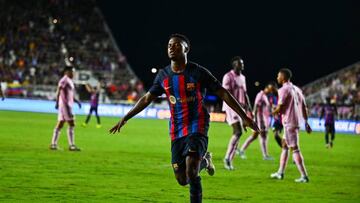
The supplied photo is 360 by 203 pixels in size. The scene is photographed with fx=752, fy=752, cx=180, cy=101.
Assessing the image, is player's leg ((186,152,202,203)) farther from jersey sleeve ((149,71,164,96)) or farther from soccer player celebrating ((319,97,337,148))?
soccer player celebrating ((319,97,337,148))

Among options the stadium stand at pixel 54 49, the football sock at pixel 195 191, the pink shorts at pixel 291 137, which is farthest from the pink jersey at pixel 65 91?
the stadium stand at pixel 54 49

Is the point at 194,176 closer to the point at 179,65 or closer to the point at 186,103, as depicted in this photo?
the point at 186,103

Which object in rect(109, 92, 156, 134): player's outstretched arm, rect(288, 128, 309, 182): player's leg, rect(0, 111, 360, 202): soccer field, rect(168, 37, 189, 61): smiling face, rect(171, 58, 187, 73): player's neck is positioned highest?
rect(168, 37, 189, 61): smiling face

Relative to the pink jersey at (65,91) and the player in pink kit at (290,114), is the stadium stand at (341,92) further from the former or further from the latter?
the player in pink kit at (290,114)

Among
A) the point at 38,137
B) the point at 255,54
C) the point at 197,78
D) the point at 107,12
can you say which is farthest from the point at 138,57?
the point at 197,78

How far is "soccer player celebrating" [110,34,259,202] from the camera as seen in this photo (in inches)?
396

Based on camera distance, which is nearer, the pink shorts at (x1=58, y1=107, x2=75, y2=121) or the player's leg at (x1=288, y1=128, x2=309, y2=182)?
the player's leg at (x1=288, y1=128, x2=309, y2=182)

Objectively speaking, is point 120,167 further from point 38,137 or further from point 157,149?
point 38,137

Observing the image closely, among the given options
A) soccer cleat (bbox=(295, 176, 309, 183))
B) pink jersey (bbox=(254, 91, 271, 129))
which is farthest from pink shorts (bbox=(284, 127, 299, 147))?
pink jersey (bbox=(254, 91, 271, 129))

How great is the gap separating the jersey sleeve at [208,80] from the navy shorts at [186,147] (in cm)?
67

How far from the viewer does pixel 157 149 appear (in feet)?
83.6

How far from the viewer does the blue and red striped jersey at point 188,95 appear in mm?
10117

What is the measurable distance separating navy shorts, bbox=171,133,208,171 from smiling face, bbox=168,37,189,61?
3.52ft

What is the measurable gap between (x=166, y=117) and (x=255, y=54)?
18.5 meters
